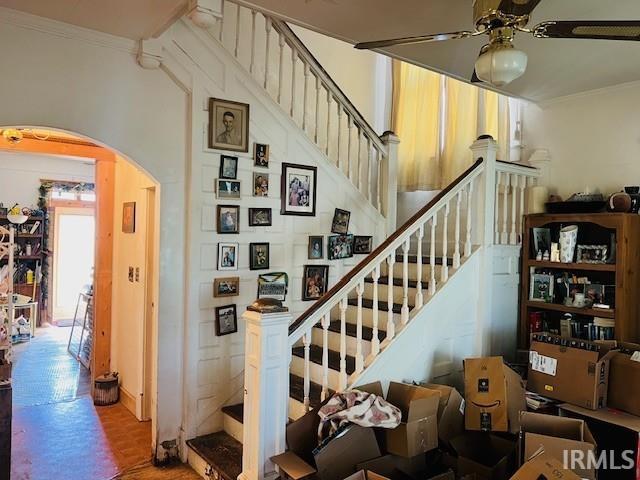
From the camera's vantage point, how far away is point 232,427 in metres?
3.31

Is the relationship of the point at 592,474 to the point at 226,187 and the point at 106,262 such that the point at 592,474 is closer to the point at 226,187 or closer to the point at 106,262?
the point at 226,187

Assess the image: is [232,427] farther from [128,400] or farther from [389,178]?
[389,178]

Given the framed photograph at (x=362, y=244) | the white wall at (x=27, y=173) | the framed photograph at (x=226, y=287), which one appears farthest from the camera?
the white wall at (x=27, y=173)

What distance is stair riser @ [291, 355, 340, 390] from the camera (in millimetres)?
3055

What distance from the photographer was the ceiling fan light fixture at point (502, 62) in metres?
2.09

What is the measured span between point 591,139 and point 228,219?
3.08 meters

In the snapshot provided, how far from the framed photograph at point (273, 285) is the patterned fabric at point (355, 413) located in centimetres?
125

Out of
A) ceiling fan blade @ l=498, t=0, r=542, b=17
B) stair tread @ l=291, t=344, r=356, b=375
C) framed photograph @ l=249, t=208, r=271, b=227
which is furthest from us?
framed photograph @ l=249, t=208, r=271, b=227

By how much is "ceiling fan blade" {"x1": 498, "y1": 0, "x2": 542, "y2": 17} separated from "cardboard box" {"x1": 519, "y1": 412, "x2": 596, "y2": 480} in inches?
79.0

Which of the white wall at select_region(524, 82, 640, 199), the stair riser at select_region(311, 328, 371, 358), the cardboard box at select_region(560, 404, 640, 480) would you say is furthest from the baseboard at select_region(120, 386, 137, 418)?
the white wall at select_region(524, 82, 640, 199)

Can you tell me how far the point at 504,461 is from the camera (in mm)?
2482

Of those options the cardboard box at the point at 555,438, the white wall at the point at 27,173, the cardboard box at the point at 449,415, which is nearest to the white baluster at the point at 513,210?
the cardboard box at the point at 449,415

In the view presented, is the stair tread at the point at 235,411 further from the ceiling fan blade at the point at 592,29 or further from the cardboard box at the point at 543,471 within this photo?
the ceiling fan blade at the point at 592,29

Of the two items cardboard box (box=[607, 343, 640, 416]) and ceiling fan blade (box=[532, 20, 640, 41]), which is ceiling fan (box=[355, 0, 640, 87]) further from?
cardboard box (box=[607, 343, 640, 416])
